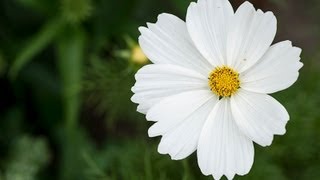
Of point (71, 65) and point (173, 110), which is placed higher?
point (71, 65)

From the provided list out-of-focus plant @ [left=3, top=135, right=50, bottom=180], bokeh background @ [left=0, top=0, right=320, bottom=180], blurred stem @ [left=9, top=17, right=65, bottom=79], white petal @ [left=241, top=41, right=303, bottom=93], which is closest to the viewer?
white petal @ [left=241, top=41, right=303, bottom=93]

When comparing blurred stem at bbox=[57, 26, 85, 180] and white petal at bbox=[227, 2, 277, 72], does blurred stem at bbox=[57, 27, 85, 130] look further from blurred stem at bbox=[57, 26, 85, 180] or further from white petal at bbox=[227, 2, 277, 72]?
white petal at bbox=[227, 2, 277, 72]

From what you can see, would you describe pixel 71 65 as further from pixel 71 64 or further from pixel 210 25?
pixel 210 25

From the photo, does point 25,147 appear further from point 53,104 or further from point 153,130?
point 153,130

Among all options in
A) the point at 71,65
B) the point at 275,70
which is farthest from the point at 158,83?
Answer: the point at 71,65

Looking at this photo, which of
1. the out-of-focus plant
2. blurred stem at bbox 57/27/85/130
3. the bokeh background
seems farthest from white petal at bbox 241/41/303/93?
the out-of-focus plant

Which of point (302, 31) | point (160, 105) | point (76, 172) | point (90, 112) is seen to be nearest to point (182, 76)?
point (160, 105)

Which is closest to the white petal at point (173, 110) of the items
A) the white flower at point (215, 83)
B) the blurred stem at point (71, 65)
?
the white flower at point (215, 83)
